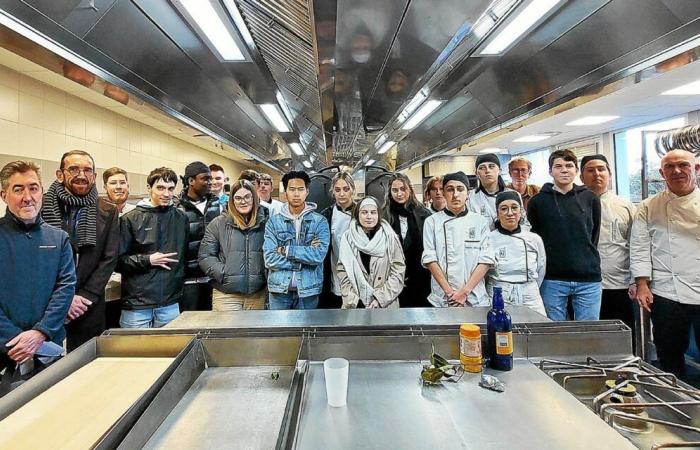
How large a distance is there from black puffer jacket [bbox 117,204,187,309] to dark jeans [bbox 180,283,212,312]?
182mm

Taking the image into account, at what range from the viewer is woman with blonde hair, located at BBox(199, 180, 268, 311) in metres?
2.16

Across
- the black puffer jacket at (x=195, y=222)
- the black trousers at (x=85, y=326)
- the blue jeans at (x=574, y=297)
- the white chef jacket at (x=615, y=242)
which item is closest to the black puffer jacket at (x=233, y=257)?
the black puffer jacket at (x=195, y=222)

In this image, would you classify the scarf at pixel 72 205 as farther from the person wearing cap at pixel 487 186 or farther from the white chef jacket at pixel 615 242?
the white chef jacket at pixel 615 242

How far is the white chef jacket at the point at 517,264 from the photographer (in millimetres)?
1957

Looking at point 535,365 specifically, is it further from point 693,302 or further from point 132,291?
point 132,291

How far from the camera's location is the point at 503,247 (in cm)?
203

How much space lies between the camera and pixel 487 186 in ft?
8.53

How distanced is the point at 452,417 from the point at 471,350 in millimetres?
267

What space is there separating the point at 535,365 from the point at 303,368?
2.41 ft

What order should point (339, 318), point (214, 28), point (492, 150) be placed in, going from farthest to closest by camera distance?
point (492, 150)
point (214, 28)
point (339, 318)

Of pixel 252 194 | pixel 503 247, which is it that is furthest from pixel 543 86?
pixel 252 194

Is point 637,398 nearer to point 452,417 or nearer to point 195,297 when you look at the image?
point 452,417

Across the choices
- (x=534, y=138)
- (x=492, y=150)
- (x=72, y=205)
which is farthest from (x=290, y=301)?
(x=492, y=150)

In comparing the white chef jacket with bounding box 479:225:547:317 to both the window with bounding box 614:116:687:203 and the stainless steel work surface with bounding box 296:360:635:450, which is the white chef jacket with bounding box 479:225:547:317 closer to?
the stainless steel work surface with bounding box 296:360:635:450
